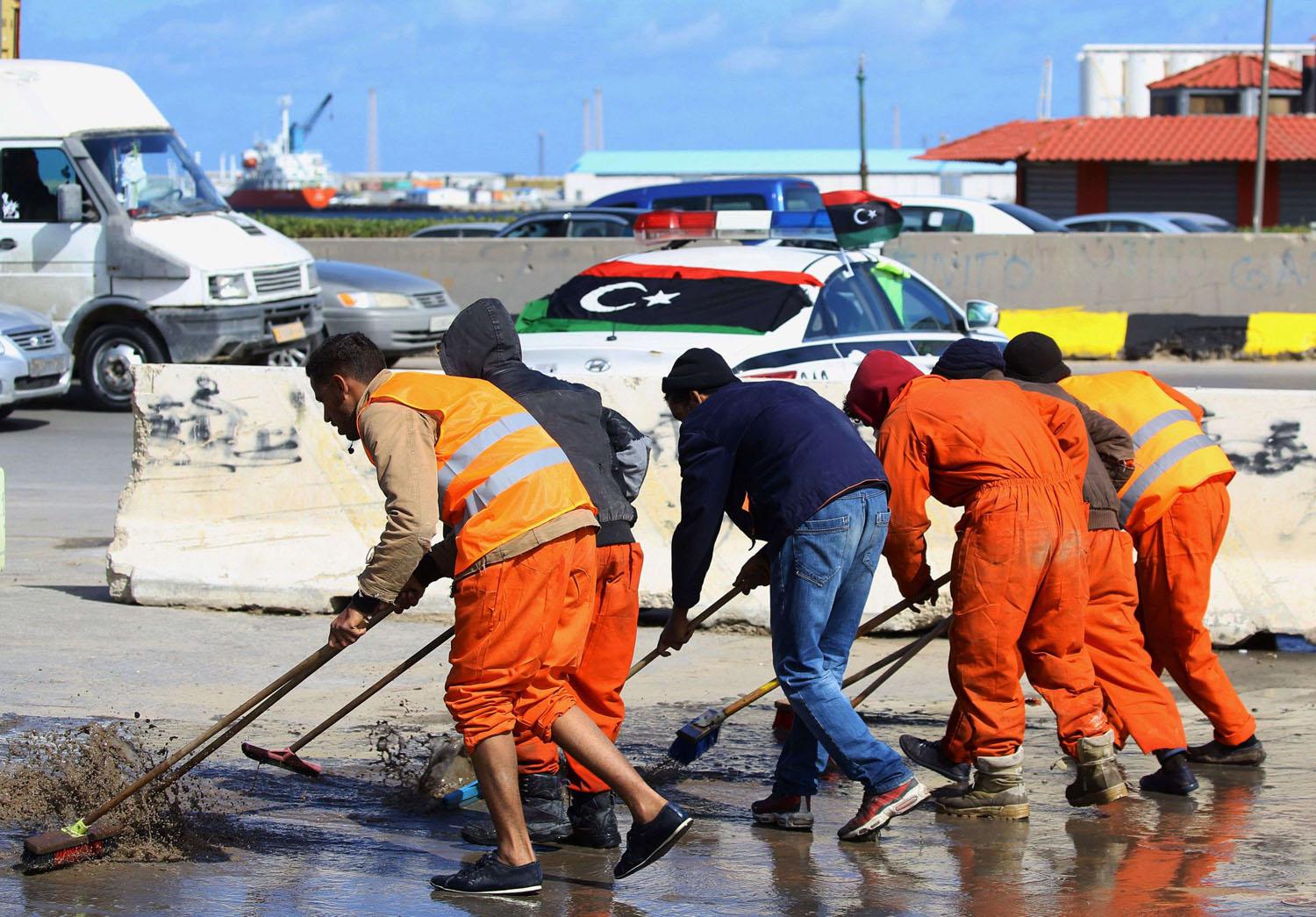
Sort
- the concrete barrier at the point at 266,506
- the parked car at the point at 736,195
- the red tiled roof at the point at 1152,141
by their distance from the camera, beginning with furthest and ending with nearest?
the red tiled roof at the point at 1152,141
the parked car at the point at 736,195
the concrete barrier at the point at 266,506

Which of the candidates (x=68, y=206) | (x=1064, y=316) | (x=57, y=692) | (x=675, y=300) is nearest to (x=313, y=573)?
(x=57, y=692)

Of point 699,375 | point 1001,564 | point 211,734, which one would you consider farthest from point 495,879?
point 1001,564

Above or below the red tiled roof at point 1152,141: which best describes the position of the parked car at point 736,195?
below

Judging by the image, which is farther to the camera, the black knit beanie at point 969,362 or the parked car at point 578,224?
the parked car at point 578,224

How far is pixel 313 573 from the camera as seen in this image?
309 inches

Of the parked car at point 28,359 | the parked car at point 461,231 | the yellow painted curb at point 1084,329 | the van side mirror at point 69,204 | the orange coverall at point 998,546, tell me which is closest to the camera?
the orange coverall at point 998,546

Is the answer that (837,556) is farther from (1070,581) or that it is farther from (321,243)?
(321,243)

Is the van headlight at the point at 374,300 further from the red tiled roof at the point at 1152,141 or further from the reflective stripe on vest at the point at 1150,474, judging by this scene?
the red tiled roof at the point at 1152,141

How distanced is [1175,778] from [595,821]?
1954 mm

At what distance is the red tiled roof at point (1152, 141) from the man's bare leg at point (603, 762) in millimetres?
37675

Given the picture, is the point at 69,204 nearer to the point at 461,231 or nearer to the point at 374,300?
the point at 374,300

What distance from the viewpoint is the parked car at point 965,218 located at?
20.8 metres

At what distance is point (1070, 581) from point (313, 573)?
3.91m

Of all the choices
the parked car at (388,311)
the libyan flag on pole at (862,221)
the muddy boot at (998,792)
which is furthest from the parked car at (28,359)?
the muddy boot at (998,792)
